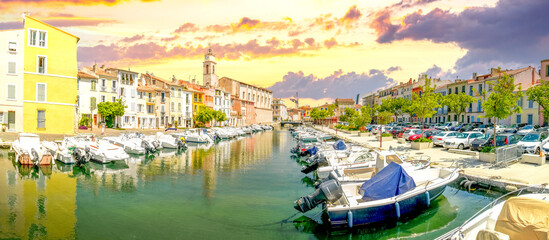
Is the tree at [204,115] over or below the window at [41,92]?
below

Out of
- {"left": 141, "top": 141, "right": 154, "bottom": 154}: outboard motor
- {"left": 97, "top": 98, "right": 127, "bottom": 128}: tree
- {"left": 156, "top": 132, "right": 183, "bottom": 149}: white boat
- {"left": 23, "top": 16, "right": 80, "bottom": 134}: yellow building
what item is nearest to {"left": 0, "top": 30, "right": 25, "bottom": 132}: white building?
{"left": 23, "top": 16, "right": 80, "bottom": 134}: yellow building

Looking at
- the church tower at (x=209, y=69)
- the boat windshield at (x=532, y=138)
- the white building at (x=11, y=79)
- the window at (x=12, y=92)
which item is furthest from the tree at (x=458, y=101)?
the church tower at (x=209, y=69)

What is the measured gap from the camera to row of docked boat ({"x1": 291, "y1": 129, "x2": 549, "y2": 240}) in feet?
25.5

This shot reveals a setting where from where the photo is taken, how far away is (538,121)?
4703cm

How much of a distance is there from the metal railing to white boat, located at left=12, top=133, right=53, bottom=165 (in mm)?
32110

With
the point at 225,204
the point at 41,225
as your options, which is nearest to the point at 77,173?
the point at 41,225

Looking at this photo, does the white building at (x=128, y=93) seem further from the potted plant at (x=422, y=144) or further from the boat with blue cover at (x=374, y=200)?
the boat with blue cover at (x=374, y=200)

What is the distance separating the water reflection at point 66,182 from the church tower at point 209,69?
93.0 metres

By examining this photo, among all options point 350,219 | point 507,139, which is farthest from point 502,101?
point 350,219

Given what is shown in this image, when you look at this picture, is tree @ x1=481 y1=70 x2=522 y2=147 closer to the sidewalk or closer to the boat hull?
the sidewalk

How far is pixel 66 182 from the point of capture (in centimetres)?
2022

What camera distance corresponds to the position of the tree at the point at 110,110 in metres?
51.6

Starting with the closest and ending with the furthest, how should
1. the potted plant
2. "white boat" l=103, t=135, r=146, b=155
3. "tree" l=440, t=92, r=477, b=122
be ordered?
the potted plant
"white boat" l=103, t=135, r=146, b=155
"tree" l=440, t=92, r=477, b=122

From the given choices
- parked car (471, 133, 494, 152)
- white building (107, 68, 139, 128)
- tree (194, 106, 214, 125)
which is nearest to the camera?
parked car (471, 133, 494, 152)
